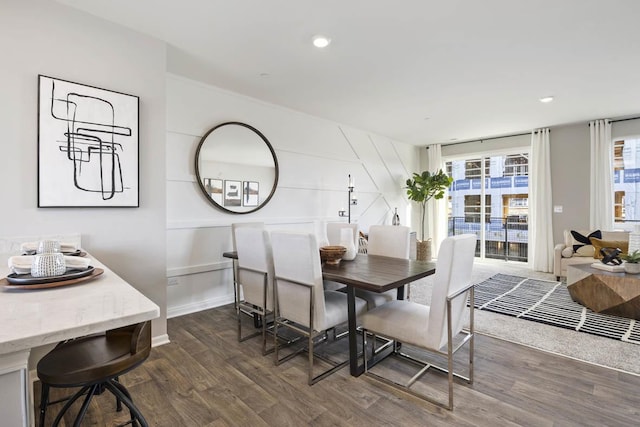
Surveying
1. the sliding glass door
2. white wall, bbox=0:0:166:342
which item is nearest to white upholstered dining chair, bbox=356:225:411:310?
white wall, bbox=0:0:166:342

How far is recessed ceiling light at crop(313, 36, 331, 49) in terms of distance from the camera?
259 cm

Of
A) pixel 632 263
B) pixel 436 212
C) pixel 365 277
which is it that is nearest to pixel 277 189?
pixel 365 277

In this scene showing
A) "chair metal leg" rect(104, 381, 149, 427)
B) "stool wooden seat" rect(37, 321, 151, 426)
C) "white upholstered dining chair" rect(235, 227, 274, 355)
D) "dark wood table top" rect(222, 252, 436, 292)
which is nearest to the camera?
"stool wooden seat" rect(37, 321, 151, 426)

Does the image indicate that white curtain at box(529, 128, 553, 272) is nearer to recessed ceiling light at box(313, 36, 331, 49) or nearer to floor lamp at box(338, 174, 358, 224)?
floor lamp at box(338, 174, 358, 224)

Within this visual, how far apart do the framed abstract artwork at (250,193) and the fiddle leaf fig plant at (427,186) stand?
3726mm

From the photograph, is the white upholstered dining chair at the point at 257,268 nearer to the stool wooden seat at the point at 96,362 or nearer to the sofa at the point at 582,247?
the stool wooden seat at the point at 96,362

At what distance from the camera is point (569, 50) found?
278cm

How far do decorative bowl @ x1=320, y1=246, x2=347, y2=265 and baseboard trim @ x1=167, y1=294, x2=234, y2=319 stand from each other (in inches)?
70.5

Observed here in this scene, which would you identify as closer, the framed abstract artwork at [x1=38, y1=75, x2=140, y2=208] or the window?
the framed abstract artwork at [x1=38, y1=75, x2=140, y2=208]

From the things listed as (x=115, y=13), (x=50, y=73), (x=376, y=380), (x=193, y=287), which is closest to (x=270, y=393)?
(x=376, y=380)

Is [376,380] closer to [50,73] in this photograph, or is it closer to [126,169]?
[126,169]

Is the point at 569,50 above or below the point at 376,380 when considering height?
above

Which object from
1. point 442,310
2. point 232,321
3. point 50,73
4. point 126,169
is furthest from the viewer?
point 232,321

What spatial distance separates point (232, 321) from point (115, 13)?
2.77m
